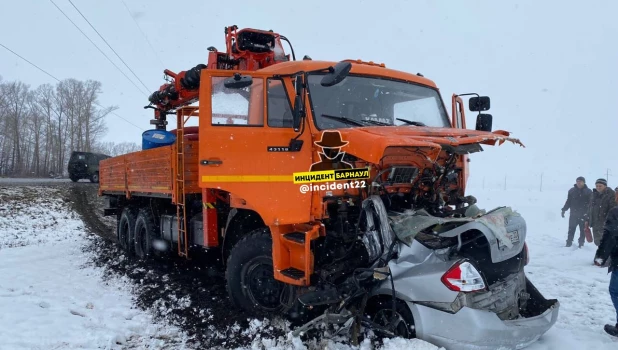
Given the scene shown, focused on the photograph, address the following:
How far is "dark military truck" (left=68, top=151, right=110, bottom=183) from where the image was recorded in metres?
25.0

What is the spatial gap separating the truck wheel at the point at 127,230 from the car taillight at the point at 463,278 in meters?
7.06

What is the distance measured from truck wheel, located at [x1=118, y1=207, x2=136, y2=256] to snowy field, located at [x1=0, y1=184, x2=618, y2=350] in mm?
747

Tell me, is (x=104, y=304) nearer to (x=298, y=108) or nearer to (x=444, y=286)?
(x=298, y=108)

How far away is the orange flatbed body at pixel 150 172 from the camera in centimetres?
597

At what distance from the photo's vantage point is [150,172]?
712 centimetres

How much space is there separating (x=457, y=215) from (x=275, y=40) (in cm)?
409

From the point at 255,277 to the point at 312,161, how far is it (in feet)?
4.90

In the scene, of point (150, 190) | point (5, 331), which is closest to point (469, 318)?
point (5, 331)

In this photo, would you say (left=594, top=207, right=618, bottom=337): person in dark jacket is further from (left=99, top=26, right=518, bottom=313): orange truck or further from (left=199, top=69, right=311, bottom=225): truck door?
(left=199, top=69, right=311, bottom=225): truck door

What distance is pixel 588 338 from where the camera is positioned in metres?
4.14

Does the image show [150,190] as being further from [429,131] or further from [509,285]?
[509,285]

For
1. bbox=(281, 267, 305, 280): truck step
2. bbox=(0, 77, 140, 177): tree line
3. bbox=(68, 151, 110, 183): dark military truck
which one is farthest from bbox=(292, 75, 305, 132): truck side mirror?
bbox=(0, 77, 140, 177): tree line
